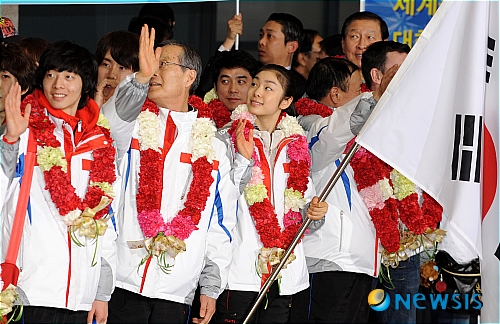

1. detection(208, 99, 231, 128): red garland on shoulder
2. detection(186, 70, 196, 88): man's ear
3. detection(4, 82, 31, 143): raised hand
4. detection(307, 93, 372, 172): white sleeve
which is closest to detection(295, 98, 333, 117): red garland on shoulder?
detection(307, 93, 372, 172): white sleeve

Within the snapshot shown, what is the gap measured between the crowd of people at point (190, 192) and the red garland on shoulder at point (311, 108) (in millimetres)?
18

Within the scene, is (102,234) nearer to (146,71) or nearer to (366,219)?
(146,71)

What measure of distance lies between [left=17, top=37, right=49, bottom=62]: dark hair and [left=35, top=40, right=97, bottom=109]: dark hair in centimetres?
89

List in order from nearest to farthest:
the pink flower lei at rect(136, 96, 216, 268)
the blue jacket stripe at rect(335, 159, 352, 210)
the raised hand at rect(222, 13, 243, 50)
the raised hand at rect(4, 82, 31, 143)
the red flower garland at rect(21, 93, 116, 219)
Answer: the raised hand at rect(4, 82, 31, 143) → the red flower garland at rect(21, 93, 116, 219) → the pink flower lei at rect(136, 96, 216, 268) → the blue jacket stripe at rect(335, 159, 352, 210) → the raised hand at rect(222, 13, 243, 50)

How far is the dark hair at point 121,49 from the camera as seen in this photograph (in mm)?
4875

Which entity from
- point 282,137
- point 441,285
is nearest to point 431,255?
point 441,285

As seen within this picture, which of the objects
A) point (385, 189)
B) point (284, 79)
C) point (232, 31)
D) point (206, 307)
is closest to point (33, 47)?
point (284, 79)

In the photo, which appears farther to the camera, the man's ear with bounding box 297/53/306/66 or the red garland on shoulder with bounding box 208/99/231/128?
the man's ear with bounding box 297/53/306/66

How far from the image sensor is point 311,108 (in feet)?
17.2

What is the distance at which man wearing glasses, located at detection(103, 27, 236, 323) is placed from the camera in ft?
13.7

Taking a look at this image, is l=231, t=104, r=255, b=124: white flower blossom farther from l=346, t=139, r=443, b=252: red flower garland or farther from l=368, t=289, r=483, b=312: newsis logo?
l=368, t=289, r=483, b=312: newsis logo

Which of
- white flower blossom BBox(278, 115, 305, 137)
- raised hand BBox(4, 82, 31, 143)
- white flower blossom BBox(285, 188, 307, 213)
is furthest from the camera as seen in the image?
white flower blossom BBox(278, 115, 305, 137)

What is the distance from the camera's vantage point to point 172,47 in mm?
4570

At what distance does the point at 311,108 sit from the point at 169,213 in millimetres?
1387
